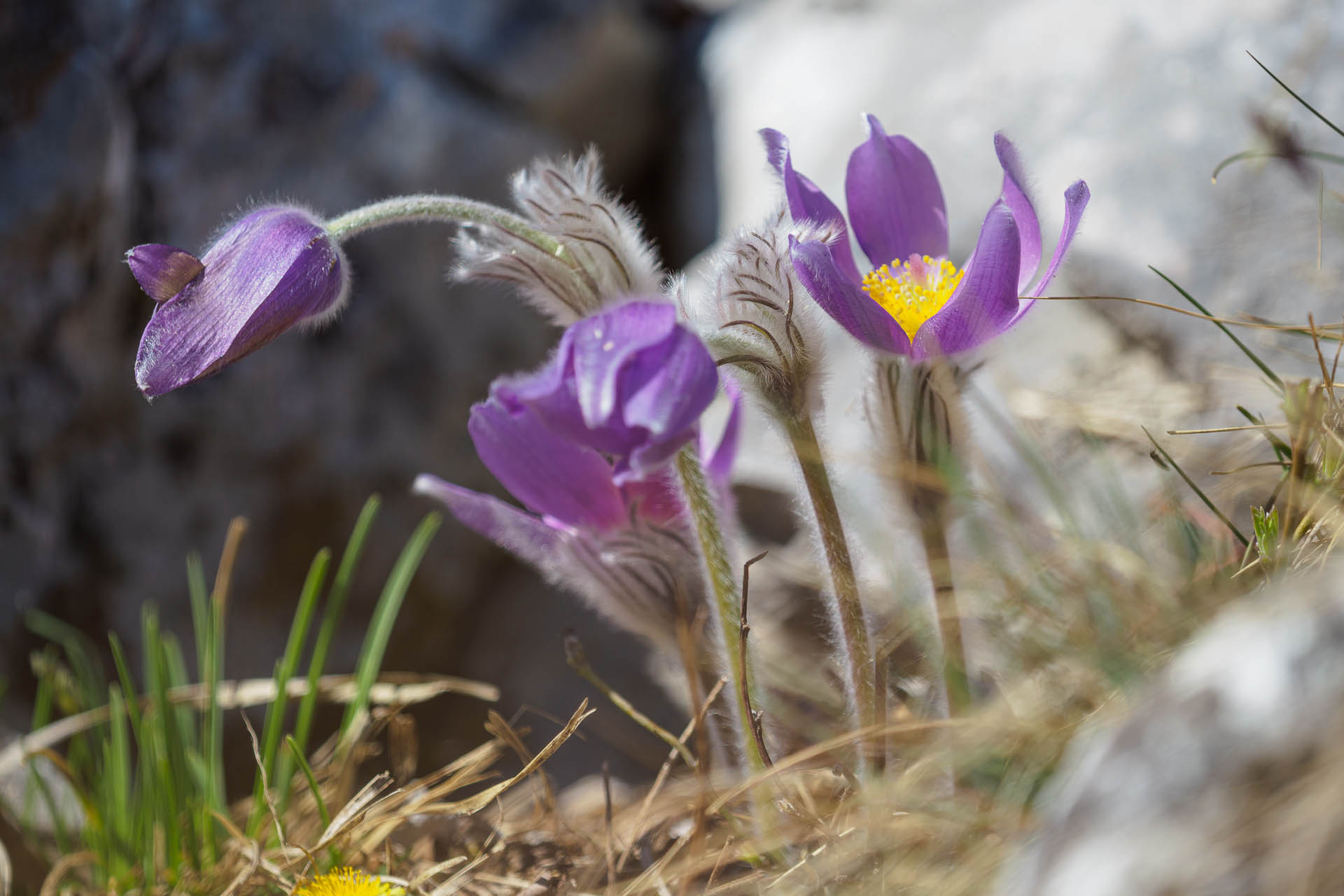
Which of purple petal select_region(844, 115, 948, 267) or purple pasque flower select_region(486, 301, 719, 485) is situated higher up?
purple petal select_region(844, 115, 948, 267)

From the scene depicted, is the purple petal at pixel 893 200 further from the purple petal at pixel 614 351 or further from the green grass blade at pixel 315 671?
the green grass blade at pixel 315 671

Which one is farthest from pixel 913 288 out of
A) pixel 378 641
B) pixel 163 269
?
pixel 378 641

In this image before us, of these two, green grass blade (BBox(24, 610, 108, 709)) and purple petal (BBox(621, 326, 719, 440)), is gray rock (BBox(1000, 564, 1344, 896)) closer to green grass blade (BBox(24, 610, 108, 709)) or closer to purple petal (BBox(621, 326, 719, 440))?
purple petal (BBox(621, 326, 719, 440))

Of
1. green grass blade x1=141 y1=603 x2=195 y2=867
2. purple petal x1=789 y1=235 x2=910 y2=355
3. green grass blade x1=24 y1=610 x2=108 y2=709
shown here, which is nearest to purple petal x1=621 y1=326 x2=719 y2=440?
purple petal x1=789 y1=235 x2=910 y2=355

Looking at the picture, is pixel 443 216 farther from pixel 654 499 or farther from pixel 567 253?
pixel 654 499

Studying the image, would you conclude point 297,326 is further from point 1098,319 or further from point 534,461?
point 1098,319

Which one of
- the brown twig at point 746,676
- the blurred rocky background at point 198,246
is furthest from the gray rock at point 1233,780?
the blurred rocky background at point 198,246
